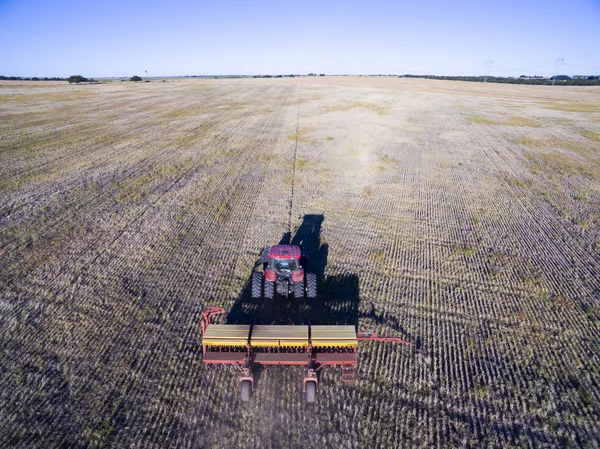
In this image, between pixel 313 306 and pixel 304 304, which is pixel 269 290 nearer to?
pixel 304 304

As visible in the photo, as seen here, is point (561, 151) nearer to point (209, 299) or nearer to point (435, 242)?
point (435, 242)

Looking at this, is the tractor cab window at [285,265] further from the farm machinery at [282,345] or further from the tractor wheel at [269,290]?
the farm machinery at [282,345]

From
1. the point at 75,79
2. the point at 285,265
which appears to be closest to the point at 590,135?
the point at 285,265

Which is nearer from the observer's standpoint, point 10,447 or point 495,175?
point 10,447

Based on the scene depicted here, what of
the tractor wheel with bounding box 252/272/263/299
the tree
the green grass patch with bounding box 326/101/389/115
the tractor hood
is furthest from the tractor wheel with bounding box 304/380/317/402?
the tree

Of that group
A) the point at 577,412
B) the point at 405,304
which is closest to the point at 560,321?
the point at 577,412

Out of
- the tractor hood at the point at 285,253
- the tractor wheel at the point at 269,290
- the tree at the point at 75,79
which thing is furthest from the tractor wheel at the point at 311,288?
the tree at the point at 75,79
